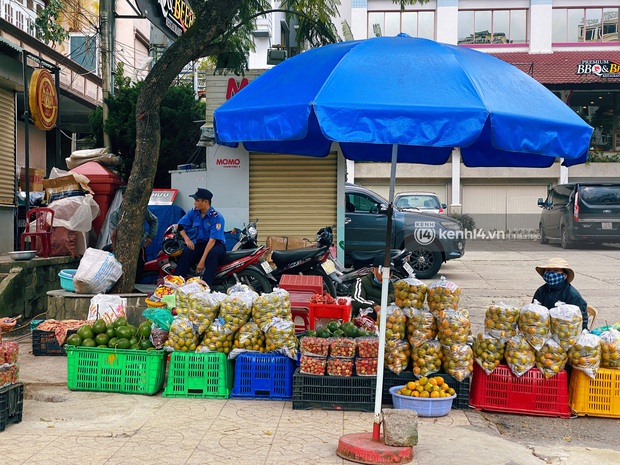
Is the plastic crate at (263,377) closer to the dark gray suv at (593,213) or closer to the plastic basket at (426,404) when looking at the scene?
the plastic basket at (426,404)

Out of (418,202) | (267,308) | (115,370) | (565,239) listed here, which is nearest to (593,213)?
(565,239)

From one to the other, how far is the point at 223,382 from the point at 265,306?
77 centimetres

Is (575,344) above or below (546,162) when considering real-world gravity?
below

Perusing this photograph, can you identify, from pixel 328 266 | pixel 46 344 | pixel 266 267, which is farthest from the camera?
pixel 328 266

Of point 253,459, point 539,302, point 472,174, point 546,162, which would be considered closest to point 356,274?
point 539,302

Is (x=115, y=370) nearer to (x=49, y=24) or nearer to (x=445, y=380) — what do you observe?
(x=445, y=380)

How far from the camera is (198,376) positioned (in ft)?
20.1

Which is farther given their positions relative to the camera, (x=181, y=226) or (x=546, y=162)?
(x=181, y=226)

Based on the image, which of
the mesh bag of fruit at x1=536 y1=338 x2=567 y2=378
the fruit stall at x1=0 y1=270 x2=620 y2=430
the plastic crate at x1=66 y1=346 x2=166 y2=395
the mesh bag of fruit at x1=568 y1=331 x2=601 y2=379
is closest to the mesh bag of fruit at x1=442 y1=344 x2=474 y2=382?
the fruit stall at x1=0 y1=270 x2=620 y2=430

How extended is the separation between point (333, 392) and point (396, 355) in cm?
64

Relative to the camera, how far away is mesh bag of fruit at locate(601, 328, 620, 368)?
19.5ft

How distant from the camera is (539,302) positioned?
6.64 m

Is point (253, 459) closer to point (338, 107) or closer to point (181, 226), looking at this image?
point (338, 107)

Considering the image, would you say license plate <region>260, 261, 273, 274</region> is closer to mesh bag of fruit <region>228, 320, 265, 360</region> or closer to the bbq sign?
mesh bag of fruit <region>228, 320, 265, 360</region>
